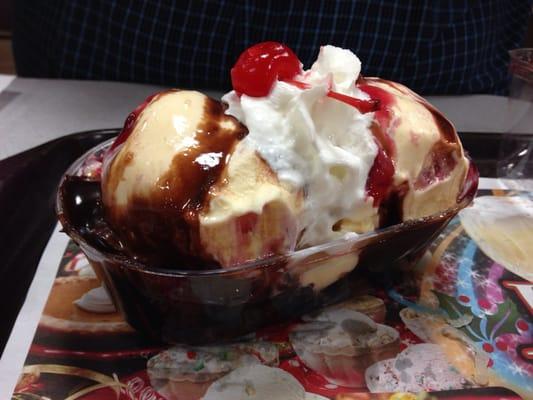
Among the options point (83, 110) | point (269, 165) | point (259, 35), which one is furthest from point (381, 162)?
point (83, 110)

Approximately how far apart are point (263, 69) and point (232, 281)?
0.31 meters

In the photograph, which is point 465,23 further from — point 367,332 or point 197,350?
point 197,350

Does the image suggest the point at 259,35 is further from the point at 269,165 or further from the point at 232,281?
the point at 232,281

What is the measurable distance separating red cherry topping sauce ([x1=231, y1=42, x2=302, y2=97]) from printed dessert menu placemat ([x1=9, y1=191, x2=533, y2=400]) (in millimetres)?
357

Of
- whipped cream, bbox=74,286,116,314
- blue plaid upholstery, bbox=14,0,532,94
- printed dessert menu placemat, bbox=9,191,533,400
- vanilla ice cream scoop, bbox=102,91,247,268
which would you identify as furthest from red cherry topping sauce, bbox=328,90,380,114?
blue plaid upholstery, bbox=14,0,532,94

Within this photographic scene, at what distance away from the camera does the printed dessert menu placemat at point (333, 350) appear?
2.36ft

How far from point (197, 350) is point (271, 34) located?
3.56ft

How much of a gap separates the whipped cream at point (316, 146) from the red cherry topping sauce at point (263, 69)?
1cm

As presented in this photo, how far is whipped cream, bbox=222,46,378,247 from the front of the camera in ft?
2.39

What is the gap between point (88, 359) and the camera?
751 millimetres

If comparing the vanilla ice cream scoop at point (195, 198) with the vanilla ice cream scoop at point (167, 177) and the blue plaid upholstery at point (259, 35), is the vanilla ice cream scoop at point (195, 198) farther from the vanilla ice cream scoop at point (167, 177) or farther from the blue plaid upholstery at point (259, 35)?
the blue plaid upholstery at point (259, 35)

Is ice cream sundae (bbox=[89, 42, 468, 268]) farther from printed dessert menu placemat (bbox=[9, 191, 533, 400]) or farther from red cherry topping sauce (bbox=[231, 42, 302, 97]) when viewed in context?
printed dessert menu placemat (bbox=[9, 191, 533, 400])

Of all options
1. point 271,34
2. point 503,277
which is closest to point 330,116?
point 503,277

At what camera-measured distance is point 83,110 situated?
155cm
